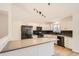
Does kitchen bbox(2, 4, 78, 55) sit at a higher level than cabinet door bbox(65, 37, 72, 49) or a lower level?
higher

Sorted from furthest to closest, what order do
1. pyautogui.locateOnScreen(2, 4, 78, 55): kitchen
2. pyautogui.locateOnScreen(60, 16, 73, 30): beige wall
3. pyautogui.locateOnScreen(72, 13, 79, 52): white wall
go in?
pyautogui.locateOnScreen(72, 13, 79, 52): white wall < pyautogui.locateOnScreen(60, 16, 73, 30): beige wall < pyautogui.locateOnScreen(2, 4, 78, 55): kitchen

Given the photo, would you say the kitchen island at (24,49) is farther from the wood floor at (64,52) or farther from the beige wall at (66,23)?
the beige wall at (66,23)

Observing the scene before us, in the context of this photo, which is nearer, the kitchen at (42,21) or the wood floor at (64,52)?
the kitchen at (42,21)

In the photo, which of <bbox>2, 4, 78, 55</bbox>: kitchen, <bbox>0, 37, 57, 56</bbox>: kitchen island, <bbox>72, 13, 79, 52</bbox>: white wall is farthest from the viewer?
<bbox>72, 13, 79, 52</bbox>: white wall

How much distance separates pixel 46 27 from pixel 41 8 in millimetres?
1035

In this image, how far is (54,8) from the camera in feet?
12.2

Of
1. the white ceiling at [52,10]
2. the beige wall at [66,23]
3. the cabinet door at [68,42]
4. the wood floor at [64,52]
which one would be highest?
the white ceiling at [52,10]

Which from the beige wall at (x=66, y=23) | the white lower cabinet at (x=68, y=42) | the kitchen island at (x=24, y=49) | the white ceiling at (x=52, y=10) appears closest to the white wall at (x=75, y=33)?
the white lower cabinet at (x=68, y=42)

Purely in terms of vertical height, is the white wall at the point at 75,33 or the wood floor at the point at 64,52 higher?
the white wall at the point at 75,33

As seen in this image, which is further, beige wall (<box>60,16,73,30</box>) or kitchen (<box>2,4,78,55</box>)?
beige wall (<box>60,16,73,30</box>)

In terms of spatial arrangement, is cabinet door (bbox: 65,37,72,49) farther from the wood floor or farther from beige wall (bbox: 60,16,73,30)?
beige wall (bbox: 60,16,73,30)

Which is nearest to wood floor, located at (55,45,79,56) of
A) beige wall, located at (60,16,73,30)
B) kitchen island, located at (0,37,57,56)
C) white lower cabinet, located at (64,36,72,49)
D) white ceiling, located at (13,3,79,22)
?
white lower cabinet, located at (64,36,72,49)

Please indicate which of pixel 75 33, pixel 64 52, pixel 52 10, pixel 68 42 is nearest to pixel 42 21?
pixel 52 10

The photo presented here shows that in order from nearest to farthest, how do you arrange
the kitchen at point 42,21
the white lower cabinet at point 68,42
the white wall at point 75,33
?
the kitchen at point 42,21, the white wall at point 75,33, the white lower cabinet at point 68,42
